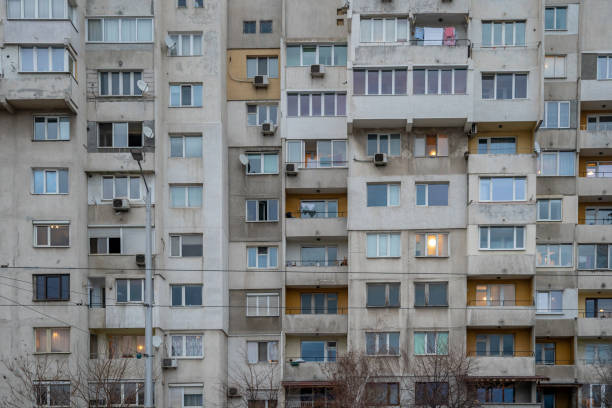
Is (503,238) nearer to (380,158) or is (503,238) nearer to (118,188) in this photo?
(380,158)

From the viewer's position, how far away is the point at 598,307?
134 feet

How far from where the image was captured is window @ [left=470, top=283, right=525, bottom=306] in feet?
129

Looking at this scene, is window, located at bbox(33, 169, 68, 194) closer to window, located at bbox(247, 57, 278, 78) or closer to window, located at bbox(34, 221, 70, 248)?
window, located at bbox(34, 221, 70, 248)

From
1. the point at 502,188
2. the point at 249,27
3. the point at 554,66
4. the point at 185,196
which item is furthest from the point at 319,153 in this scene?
the point at 554,66

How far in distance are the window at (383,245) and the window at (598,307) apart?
39.0 feet

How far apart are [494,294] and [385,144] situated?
10281 millimetres

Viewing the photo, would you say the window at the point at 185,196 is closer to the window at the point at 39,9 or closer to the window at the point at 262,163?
the window at the point at 262,163

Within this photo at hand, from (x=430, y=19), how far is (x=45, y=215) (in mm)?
23399

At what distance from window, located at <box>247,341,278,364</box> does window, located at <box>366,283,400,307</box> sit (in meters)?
5.90

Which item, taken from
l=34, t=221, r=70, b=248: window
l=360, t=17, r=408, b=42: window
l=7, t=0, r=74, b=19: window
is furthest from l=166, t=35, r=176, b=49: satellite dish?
l=34, t=221, r=70, b=248: window

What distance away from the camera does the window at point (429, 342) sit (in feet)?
125

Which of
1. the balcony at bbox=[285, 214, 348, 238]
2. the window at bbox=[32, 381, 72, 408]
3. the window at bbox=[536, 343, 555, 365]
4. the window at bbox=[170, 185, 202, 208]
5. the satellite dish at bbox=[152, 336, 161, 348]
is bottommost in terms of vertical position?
the window at bbox=[32, 381, 72, 408]

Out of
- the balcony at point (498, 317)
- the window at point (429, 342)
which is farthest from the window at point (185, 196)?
the balcony at point (498, 317)

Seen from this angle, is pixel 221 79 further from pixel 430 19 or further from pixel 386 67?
pixel 430 19
